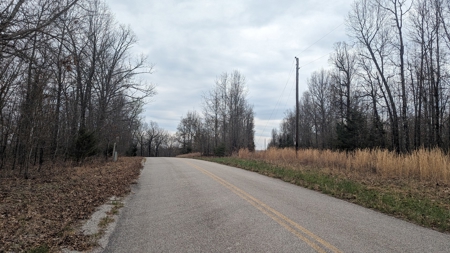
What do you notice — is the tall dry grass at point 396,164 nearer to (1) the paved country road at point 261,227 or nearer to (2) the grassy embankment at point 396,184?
(2) the grassy embankment at point 396,184

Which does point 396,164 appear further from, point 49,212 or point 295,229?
point 49,212

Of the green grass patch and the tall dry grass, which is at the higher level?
the tall dry grass

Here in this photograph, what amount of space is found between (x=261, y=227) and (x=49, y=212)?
4.74 m

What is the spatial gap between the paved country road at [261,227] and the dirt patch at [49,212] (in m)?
0.81

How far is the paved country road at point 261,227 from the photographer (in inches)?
176

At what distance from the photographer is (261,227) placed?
5.35 meters

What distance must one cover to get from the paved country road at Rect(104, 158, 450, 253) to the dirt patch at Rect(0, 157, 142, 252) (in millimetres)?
806

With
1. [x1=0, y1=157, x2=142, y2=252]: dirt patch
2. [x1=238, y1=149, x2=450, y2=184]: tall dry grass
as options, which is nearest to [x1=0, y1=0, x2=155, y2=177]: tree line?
[x1=0, y1=157, x2=142, y2=252]: dirt patch

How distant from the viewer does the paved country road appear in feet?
14.7

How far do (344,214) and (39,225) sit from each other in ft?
20.6

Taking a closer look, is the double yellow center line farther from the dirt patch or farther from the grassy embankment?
the dirt patch

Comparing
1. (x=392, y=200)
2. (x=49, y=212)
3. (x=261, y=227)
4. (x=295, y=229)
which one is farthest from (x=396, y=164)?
(x=49, y=212)

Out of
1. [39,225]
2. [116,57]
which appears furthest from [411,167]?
[116,57]

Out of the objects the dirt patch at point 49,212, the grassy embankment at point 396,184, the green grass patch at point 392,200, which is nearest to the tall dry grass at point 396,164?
the grassy embankment at point 396,184
